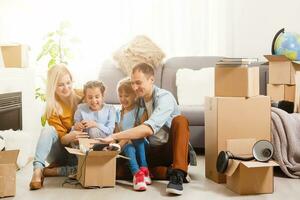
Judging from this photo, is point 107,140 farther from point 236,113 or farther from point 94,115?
point 236,113

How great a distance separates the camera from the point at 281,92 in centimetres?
391

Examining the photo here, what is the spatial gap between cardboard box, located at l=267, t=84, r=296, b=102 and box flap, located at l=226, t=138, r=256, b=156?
1167mm

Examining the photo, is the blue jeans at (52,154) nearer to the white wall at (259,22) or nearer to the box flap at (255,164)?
the box flap at (255,164)

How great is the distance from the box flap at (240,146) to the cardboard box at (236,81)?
281mm

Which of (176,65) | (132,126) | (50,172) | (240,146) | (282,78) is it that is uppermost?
(176,65)

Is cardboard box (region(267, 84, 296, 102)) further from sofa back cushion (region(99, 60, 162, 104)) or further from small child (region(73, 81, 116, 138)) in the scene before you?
small child (region(73, 81, 116, 138))

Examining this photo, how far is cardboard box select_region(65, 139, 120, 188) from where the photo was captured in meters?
2.73

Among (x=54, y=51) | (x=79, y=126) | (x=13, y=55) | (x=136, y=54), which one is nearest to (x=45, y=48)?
(x=54, y=51)

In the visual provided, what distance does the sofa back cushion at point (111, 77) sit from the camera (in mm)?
4312

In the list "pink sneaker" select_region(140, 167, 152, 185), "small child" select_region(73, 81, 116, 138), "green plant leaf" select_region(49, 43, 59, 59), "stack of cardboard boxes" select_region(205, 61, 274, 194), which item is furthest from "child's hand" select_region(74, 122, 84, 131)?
"green plant leaf" select_region(49, 43, 59, 59)

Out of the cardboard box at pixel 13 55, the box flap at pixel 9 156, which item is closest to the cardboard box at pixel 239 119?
the box flap at pixel 9 156

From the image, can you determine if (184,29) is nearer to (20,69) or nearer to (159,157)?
(20,69)

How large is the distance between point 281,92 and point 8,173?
91.3 inches

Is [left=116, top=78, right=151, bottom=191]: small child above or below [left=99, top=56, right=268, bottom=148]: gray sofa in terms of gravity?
below
